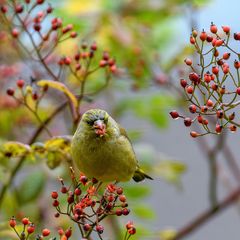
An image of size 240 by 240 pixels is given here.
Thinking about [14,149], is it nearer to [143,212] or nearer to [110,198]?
[110,198]

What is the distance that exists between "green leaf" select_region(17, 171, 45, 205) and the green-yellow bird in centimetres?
97

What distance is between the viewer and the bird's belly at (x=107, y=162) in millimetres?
2729

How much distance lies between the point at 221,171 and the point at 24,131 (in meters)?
1.42

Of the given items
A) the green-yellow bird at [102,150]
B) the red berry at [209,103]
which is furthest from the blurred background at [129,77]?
the red berry at [209,103]

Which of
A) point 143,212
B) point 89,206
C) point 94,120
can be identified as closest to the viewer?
point 89,206

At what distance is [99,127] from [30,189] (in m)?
1.12

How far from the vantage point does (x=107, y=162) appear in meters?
2.77

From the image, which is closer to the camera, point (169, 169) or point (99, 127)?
point (99, 127)

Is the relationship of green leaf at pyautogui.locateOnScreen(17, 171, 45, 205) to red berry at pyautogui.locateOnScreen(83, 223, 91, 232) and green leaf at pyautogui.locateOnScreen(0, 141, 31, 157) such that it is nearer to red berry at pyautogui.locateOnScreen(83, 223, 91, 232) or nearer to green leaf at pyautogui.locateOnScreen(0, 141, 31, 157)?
green leaf at pyautogui.locateOnScreen(0, 141, 31, 157)

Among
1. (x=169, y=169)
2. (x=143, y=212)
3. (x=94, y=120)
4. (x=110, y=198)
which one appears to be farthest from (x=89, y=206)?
(x=169, y=169)

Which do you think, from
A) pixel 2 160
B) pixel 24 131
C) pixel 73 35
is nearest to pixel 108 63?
pixel 73 35

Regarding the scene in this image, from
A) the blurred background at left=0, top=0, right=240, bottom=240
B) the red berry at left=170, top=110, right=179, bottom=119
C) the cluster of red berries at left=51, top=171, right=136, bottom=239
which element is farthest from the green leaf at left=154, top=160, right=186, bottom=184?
the red berry at left=170, top=110, right=179, bottom=119

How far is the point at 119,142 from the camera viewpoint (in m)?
2.87

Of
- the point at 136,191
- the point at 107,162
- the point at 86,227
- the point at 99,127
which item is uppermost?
the point at 136,191
